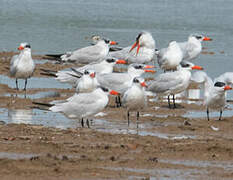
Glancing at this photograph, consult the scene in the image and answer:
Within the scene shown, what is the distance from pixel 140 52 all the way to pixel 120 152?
9.87 m

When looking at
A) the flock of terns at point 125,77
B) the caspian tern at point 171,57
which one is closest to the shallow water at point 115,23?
the caspian tern at point 171,57

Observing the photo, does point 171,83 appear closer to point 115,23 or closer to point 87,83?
point 87,83

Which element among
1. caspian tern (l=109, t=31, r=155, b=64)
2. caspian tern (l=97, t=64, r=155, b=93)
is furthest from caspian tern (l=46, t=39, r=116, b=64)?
caspian tern (l=97, t=64, r=155, b=93)

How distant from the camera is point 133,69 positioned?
12.6 meters

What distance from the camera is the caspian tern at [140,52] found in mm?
16547

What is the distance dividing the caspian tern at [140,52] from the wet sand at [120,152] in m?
6.45

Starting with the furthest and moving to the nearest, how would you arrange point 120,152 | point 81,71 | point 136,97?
1. point 81,71
2. point 136,97
3. point 120,152

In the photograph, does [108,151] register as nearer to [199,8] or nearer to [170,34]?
A: [170,34]

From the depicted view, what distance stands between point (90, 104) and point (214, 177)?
382cm

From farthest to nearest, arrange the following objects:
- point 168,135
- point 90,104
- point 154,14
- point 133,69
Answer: point 154,14
point 133,69
point 90,104
point 168,135

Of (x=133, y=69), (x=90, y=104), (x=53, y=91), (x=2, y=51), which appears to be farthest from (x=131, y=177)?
(x=2, y=51)

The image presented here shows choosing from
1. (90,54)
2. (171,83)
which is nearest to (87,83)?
(171,83)

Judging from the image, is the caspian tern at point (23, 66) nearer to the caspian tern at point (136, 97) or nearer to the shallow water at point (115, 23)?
the caspian tern at point (136, 97)

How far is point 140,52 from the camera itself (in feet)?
54.9
